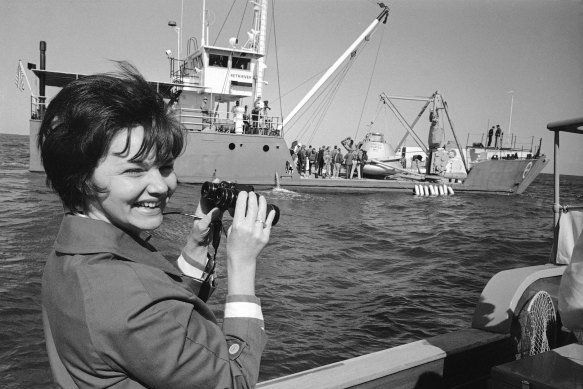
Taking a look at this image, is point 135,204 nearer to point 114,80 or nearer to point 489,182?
point 114,80

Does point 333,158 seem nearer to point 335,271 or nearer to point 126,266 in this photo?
point 335,271

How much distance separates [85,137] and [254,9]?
2442 cm

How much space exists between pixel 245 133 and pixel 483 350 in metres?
19.9

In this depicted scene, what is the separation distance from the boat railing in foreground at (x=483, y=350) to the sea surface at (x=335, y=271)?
2.09 meters

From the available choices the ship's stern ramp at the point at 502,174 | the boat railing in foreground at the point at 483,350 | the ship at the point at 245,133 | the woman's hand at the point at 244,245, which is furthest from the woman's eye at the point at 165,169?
the ship's stern ramp at the point at 502,174

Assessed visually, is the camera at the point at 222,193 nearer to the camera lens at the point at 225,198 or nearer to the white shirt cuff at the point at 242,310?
the camera lens at the point at 225,198

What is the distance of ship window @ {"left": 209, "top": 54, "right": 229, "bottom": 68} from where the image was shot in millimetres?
23719

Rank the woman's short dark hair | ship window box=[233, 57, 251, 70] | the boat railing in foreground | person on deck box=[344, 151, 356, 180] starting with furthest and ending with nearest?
person on deck box=[344, 151, 356, 180]
ship window box=[233, 57, 251, 70]
the boat railing in foreground
the woman's short dark hair

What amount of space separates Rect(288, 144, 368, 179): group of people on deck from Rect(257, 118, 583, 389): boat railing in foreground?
2095 cm

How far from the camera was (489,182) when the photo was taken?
2655 cm

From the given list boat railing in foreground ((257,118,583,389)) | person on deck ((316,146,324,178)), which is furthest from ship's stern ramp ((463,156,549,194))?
boat railing in foreground ((257,118,583,389))

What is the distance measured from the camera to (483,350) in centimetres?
271

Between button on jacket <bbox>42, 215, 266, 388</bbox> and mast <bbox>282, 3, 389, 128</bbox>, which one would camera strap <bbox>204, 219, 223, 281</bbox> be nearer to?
button on jacket <bbox>42, 215, 266, 388</bbox>

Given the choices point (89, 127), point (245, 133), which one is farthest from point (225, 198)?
point (245, 133)
